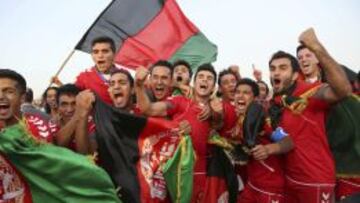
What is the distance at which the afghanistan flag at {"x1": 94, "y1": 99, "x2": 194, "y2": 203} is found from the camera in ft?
16.1

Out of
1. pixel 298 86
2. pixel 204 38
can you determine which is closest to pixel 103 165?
pixel 298 86

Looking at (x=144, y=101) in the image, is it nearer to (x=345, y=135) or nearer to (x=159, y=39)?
(x=345, y=135)

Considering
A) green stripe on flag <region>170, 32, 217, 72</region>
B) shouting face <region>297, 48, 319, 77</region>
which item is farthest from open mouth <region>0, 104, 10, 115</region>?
green stripe on flag <region>170, 32, 217, 72</region>

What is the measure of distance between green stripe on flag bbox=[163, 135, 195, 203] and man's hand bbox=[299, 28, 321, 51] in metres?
1.63

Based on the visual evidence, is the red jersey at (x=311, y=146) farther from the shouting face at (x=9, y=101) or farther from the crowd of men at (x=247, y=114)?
the shouting face at (x=9, y=101)

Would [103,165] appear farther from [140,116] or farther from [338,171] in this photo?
[338,171]

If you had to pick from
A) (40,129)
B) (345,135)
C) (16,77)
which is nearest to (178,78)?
(345,135)

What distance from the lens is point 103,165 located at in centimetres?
492

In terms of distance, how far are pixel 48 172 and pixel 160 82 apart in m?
2.56

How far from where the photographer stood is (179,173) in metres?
5.34

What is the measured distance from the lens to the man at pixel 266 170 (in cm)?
535

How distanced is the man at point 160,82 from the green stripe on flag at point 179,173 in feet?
3.61

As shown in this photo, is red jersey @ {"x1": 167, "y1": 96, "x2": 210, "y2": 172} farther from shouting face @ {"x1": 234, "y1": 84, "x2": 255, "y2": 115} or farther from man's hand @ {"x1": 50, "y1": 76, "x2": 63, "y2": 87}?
man's hand @ {"x1": 50, "y1": 76, "x2": 63, "y2": 87}

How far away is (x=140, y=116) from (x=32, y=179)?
1521 millimetres
